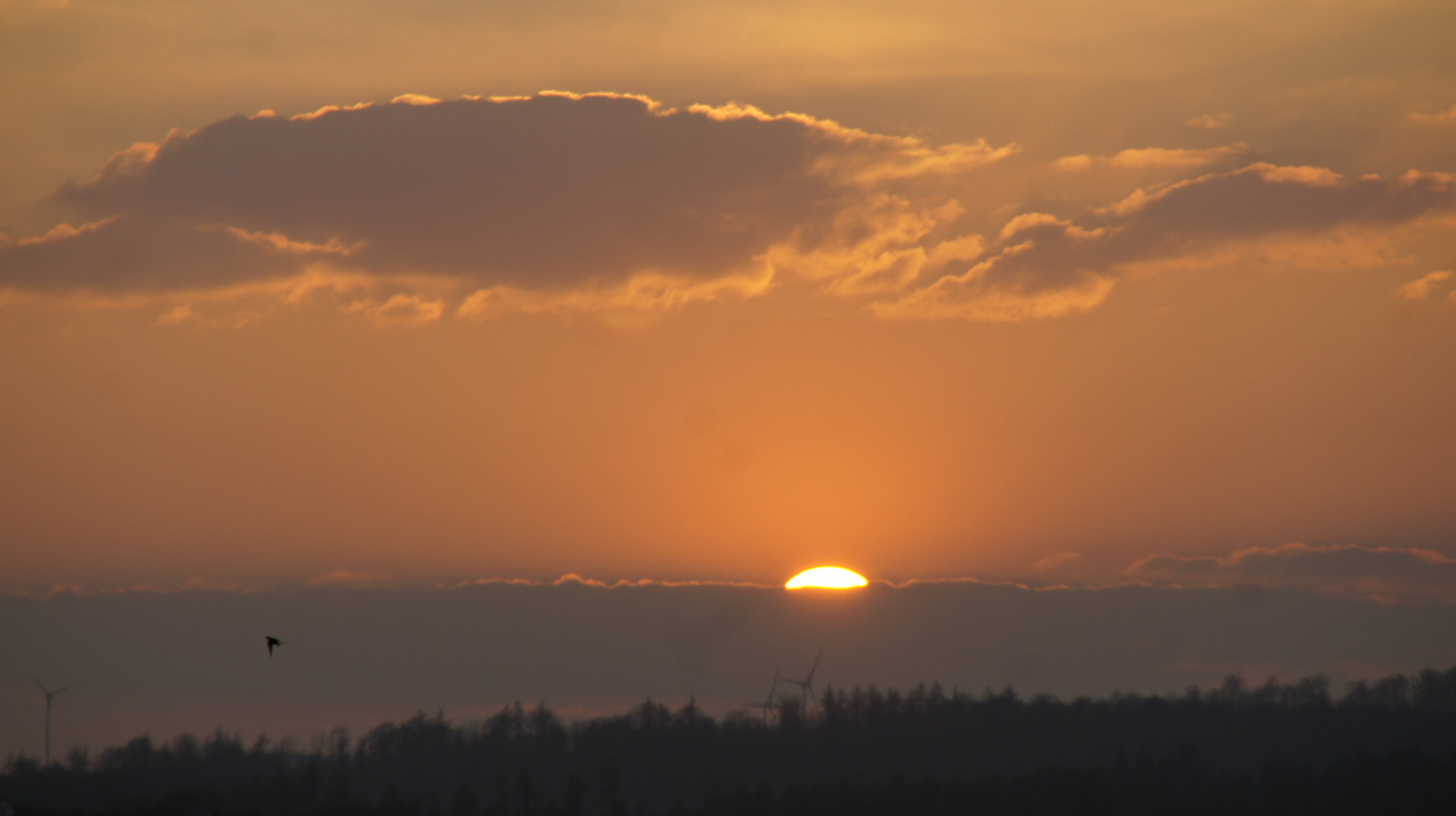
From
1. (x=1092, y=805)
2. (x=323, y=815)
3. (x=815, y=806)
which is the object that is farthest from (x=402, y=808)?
(x=1092, y=805)

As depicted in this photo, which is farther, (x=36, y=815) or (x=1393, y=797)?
(x=1393, y=797)

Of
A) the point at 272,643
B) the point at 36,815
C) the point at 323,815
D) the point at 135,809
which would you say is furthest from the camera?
the point at 323,815

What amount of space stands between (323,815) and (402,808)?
10162 millimetres

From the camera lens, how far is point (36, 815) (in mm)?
141125

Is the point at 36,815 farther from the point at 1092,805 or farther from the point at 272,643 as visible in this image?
the point at 1092,805

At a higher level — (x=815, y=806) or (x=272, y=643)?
(x=272, y=643)

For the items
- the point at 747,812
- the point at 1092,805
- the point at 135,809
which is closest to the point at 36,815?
the point at 135,809

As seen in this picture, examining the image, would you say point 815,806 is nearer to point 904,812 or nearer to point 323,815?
point 904,812

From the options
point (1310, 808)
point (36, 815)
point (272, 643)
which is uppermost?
point (272, 643)

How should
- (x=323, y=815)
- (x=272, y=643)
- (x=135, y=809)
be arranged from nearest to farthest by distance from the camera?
(x=272, y=643) → (x=135, y=809) → (x=323, y=815)

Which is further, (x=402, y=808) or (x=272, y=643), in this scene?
(x=402, y=808)

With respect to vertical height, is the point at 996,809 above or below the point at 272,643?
below

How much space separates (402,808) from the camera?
19362 centimetres

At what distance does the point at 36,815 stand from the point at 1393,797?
537 ft
